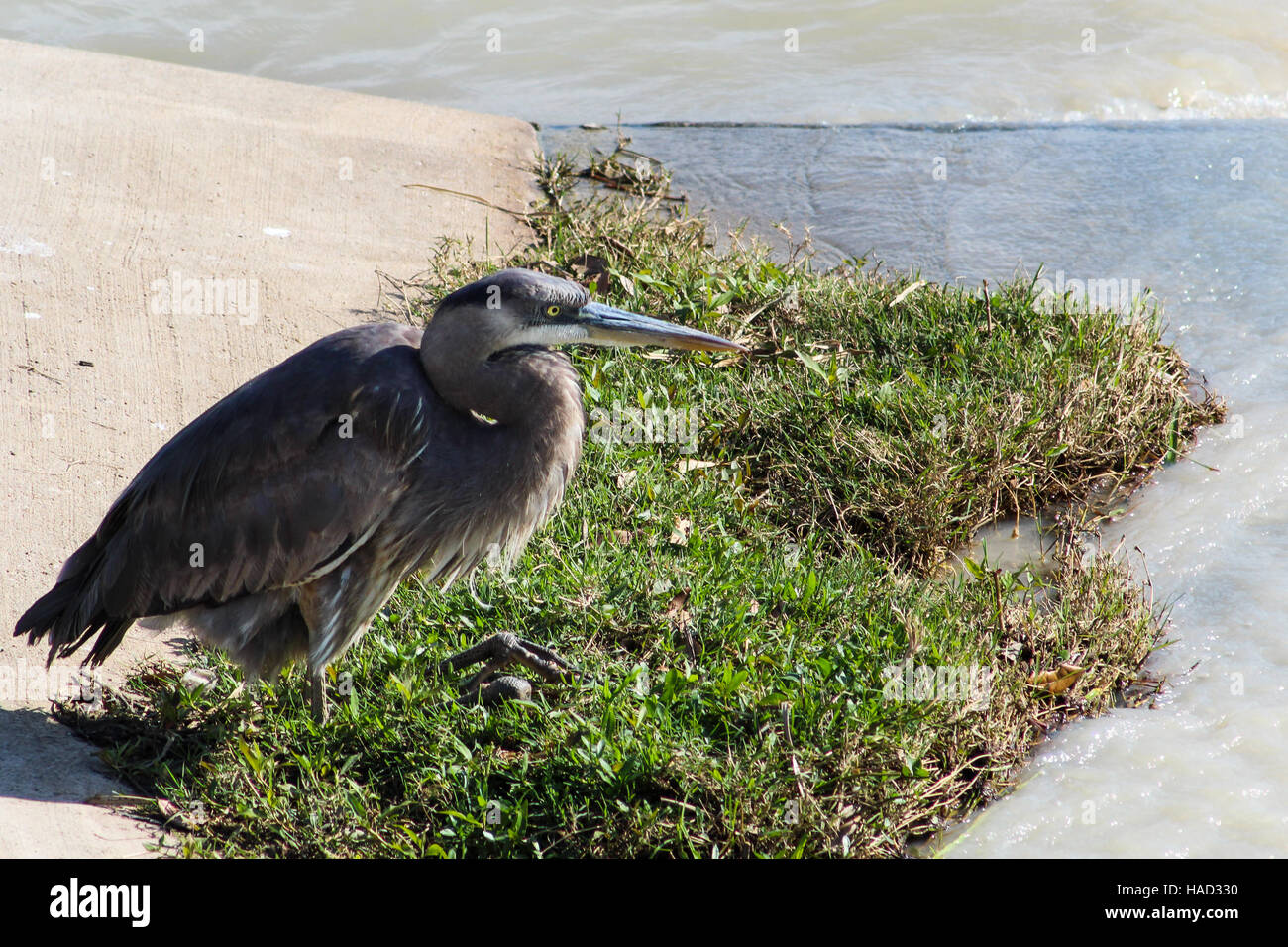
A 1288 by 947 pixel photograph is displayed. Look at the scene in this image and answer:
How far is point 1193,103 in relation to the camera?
7.43 meters

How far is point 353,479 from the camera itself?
3.42m

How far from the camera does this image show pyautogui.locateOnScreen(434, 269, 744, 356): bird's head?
132 inches

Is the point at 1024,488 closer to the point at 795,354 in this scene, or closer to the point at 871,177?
the point at 795,354

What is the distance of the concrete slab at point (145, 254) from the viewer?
3.94m

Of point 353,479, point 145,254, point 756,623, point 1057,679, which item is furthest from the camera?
point 145,254

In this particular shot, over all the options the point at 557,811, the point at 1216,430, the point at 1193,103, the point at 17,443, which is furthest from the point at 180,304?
the point at 1193,103

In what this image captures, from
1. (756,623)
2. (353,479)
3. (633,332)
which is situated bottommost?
(756,623)

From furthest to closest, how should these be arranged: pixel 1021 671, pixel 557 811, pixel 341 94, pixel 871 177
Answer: pixel 341 94
pixel 871 177
pixel 1021 671
pixel 557 811

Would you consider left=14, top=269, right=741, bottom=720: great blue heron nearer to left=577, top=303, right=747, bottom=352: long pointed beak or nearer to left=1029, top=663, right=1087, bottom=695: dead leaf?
left=577, top=303, right=747, bottom=352: long pointed beak

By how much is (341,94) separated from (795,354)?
3579 mm

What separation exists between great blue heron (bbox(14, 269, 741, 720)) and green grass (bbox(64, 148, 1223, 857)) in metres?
0.25

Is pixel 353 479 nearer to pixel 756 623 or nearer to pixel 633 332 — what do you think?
pixel 633 332

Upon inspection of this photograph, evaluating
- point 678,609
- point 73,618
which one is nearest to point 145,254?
point 73,618

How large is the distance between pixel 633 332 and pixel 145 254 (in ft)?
9.30
